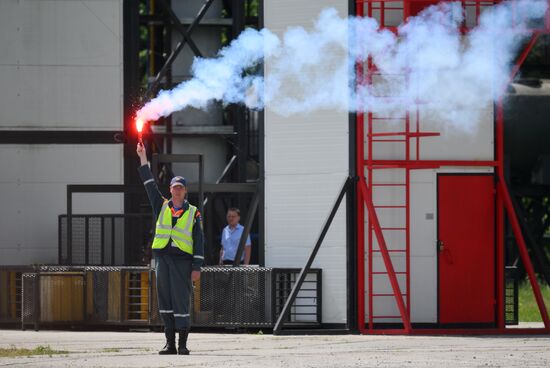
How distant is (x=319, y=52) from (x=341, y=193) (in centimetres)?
204

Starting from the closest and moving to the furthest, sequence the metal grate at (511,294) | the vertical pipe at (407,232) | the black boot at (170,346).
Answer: the black boot at (170,346) → the vertical pipe at (407,232) → the metal grate at (511,294)

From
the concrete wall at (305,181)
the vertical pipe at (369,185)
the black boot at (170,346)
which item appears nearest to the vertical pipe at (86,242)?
the concrete wall at (305,181)

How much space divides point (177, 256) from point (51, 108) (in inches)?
352

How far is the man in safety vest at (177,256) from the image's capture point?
15852 mm

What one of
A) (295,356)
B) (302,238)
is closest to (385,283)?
(302,238)

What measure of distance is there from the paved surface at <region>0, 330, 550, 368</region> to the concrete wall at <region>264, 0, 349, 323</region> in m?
1.41

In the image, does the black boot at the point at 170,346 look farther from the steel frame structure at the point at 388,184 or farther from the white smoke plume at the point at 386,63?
the white smoke plume at the point at 386,63

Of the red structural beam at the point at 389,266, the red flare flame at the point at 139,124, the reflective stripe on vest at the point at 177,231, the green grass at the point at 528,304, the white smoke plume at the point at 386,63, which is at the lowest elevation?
the green grass at the point at 528,304

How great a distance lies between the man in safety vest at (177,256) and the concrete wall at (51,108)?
27.2 feet

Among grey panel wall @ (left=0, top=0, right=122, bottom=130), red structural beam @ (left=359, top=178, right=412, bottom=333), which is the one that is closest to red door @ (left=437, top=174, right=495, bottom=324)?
red structural beam @ (left=359, top=178, right=412, bottom=333)

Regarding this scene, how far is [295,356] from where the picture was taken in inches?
609

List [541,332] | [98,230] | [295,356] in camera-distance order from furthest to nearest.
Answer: [98,230] < [541,332] < [295,356]

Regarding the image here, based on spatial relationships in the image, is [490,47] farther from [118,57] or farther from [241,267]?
[118,57]

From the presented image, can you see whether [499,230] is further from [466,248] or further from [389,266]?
[389,266]
